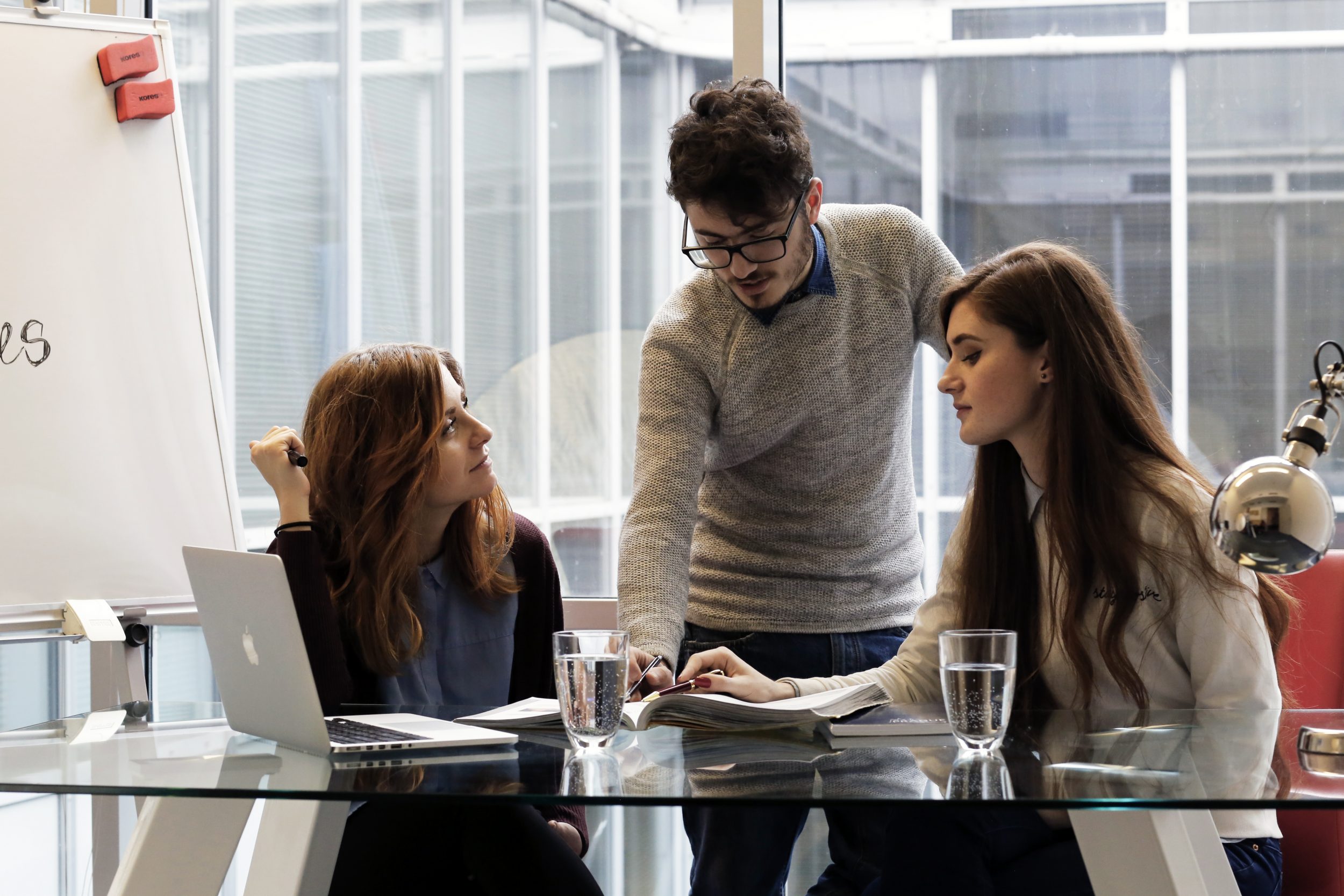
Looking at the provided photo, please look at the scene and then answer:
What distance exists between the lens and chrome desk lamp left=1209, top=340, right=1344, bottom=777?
1.03 m

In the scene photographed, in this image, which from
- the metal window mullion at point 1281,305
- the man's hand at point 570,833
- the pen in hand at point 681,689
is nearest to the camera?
the pen in hand at point 681,689

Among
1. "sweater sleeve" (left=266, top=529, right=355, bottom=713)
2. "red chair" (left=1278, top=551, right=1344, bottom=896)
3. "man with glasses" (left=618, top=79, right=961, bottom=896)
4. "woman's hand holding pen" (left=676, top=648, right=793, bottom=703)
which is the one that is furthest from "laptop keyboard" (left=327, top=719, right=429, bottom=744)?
"red chair" (left=1278, top=551, right=1344, bottom=896)

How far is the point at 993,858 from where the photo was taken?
1.28 meters

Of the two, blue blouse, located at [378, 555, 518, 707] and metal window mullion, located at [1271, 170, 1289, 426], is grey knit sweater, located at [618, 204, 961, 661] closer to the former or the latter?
blue blouse, located at [378, 555, 518, 707]

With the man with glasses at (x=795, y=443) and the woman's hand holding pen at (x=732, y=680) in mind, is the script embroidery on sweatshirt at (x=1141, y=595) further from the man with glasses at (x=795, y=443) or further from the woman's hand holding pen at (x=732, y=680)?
the man with glasses at (x=795, y=443)

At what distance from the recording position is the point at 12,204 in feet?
6.73

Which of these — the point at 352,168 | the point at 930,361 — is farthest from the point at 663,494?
the point at 352,168

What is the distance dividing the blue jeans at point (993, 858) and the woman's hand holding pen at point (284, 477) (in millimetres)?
860

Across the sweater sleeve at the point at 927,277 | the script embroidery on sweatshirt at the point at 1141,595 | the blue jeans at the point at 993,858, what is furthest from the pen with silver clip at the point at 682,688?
the sweater sleeve at the point at 927,277

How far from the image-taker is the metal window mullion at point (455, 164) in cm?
283

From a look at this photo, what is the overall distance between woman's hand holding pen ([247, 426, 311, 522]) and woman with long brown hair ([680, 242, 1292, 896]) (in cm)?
58

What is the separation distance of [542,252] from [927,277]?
110 centimetres

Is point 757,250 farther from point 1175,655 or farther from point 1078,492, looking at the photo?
point 1175,655

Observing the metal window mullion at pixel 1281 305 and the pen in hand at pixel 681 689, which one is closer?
the pen in hand at pixel 681 689
